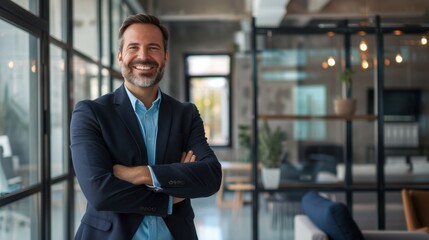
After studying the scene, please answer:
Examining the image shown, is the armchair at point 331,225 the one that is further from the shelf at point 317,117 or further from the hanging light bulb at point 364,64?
the hanging light bulb at point 364,64

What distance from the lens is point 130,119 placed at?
1.75 meters

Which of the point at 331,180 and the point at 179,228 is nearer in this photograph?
the point at 179,228

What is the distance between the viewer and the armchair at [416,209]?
4641mm

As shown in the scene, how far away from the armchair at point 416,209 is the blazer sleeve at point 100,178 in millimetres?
3442

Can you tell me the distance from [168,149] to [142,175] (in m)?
0.13

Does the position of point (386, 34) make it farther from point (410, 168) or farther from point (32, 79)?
point (32, 79)

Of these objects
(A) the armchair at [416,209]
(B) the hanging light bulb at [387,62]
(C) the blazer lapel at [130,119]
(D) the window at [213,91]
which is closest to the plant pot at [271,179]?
(A) the armchair at [416,209]

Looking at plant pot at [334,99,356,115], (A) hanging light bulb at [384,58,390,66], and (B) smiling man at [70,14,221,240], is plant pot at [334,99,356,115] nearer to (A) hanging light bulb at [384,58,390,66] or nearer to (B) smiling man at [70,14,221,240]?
(A) hanging light bulb at [384,58,390,66]

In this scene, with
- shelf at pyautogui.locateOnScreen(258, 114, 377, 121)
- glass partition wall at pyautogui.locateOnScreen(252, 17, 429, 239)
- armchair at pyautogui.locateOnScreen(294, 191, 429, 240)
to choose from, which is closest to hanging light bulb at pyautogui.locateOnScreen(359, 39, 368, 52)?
glass partition wall at pyautogui.locateOnScreen(252, 17, 429, 239)

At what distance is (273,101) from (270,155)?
3.49m

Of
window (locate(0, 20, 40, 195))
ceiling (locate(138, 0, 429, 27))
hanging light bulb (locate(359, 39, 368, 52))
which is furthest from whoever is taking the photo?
ceiling (locate(138, 0, 429, 27))

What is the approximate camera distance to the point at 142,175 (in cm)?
173

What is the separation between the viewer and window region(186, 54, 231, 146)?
481 inches

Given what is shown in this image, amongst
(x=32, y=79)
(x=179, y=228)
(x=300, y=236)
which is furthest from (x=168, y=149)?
(x=300, y=236)
